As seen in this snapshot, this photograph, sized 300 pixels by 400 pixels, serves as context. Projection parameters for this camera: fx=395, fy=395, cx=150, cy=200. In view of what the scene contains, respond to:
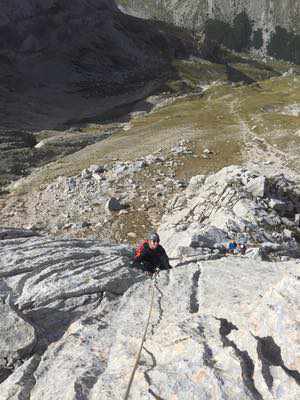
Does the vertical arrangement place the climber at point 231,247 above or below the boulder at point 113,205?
above

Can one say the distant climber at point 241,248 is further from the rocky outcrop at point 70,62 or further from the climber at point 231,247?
the rocky outcrop at point 70,62

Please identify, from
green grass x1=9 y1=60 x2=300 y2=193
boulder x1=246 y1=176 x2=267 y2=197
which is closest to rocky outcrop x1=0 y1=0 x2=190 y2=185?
green grass x1=9 y1=60 x2=300 y2=193

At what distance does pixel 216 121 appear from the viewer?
71.9 metres

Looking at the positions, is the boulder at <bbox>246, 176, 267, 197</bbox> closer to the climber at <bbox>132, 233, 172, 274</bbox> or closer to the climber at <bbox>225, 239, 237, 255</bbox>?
the climber at <bbox>225, 239, 237, 255</bbox>

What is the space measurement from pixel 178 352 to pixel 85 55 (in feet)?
510

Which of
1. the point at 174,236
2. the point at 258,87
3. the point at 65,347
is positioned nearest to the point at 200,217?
the point at 174,236

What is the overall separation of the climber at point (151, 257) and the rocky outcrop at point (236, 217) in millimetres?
2725

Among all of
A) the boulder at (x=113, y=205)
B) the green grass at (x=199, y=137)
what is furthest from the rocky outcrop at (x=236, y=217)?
the green grass at (x=199, y=137)

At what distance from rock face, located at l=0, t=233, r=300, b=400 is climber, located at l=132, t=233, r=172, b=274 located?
0.54 m

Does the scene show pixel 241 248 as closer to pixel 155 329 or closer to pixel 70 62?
pixel 155 329

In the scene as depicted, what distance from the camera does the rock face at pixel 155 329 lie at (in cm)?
844

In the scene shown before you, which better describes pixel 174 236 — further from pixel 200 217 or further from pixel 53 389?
pixel 53 389

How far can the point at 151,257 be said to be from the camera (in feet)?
55.3

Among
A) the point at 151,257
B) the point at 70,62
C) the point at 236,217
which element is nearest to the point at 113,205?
the point at 236,217
